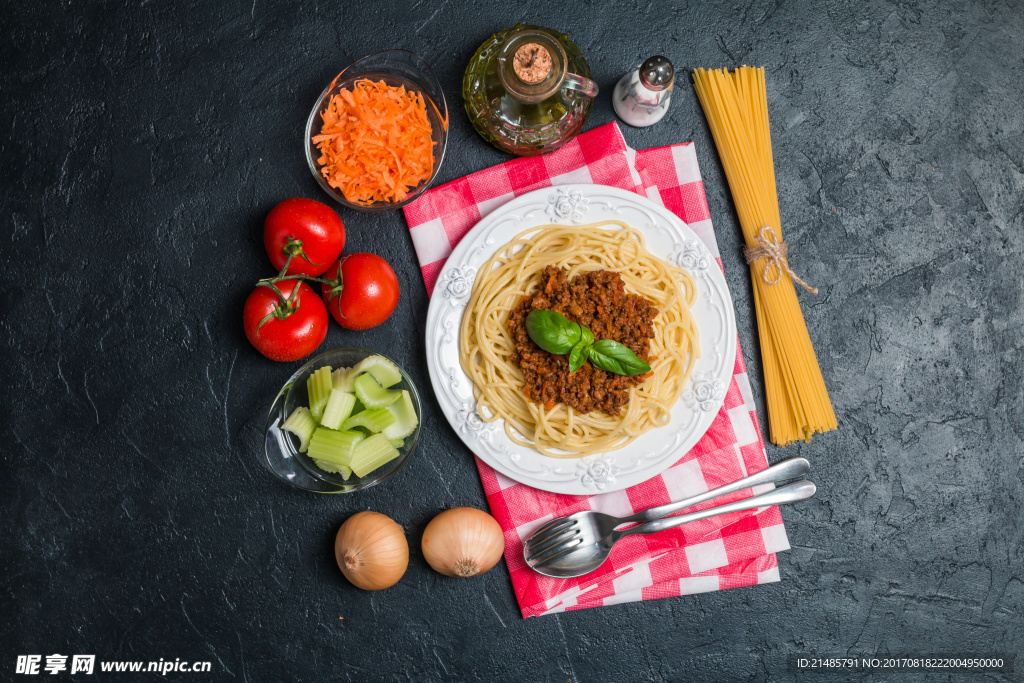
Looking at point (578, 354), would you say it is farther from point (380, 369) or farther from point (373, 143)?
point (373, 143)

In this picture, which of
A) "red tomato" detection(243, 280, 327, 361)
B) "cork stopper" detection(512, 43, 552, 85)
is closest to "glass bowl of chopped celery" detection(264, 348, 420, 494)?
"red tomato" detection(243, 280, 327, 361)

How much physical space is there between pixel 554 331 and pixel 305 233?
139 cm

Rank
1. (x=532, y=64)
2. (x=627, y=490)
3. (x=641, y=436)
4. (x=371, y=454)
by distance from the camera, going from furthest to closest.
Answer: (x=627, y=490)
(x=641, y=436)
(x=371, y=454)
(x=532, y=64)

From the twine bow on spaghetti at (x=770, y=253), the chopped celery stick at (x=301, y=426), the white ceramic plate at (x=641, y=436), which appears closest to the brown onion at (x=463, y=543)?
the white ceramic plate at (x=641, y=436)

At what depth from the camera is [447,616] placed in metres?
3.43

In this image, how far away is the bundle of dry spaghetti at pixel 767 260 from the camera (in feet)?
11.3

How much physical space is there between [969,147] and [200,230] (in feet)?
15.5

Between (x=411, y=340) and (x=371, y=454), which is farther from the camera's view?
(x=411, y=340)

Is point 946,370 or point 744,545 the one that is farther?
point 946,370

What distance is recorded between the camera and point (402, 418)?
3184 millimetres

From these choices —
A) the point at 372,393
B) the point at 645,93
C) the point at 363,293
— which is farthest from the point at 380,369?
the point at 645,93

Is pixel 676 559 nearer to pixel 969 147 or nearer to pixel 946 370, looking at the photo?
pixel 946 370

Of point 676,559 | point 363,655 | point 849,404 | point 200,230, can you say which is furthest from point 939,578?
point 200,230

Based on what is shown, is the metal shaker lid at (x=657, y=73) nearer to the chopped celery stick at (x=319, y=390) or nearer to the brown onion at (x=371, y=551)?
the chopped celery stick at (x=319, y=390)
